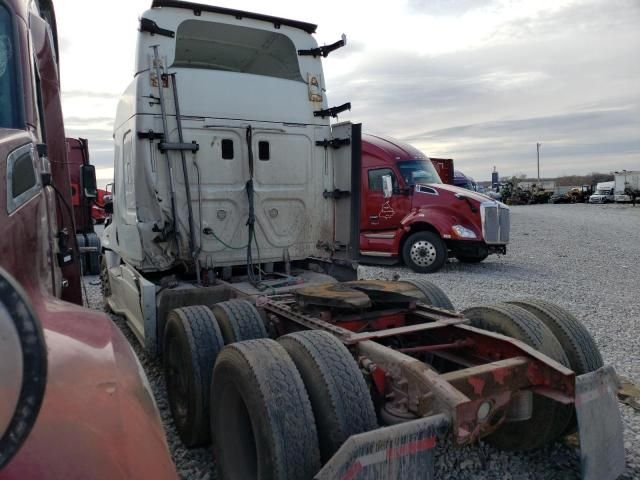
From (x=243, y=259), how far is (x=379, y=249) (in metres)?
6.64

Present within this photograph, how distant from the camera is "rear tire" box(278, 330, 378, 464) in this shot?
2.54 metres

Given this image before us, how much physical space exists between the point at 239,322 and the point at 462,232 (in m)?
7.92

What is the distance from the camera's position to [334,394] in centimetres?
259

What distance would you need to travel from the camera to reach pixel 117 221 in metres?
6.33

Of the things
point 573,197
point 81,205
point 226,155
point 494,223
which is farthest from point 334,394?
point 573,197

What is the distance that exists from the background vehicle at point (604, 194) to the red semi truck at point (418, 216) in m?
42.3

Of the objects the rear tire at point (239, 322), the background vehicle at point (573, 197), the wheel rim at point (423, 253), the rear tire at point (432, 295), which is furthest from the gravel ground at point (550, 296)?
the background vehicle at point (573, 197)

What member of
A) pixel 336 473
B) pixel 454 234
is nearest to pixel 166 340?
pixel 336 473

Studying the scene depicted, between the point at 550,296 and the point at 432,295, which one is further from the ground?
the point at 432,295

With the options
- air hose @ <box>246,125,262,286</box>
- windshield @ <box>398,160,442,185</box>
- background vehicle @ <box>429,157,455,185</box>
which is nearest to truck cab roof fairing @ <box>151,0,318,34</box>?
air hose @ <box>246,125,262,286</box>

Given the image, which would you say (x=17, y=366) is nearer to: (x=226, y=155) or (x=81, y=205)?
(x=226, y=155)

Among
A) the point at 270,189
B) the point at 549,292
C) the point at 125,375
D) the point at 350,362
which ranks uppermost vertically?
the point at 270,189

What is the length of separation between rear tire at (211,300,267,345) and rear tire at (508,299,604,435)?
79.3 inches

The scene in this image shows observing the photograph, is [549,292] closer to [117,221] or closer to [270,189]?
[270,189]
